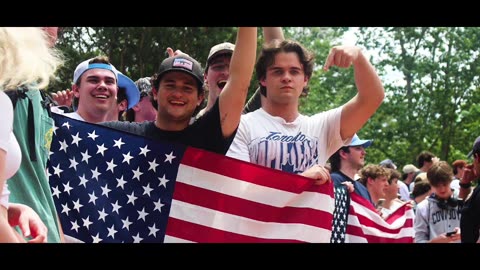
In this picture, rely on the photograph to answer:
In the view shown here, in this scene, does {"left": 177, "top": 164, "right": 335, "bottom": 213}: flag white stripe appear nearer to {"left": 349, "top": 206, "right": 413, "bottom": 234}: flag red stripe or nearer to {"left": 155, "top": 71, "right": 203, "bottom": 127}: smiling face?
{"left": 155, "top": 71, "right": 203, "bottom": 127}: smiling face

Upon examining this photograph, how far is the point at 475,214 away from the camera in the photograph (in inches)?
270

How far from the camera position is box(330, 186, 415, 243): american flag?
7.60 m

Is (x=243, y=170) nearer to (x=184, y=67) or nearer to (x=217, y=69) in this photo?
(x=184, y=67)

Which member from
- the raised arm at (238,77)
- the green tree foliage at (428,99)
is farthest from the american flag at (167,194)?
the green tree foliage at (428,99)

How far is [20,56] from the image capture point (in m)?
3.53

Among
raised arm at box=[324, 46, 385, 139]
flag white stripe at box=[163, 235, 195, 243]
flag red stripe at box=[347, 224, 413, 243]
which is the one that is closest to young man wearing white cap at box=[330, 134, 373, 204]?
flag red stripe at box=[347, 224, 413, 243]

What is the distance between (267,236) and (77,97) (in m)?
1.95

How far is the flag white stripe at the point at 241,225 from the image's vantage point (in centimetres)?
542

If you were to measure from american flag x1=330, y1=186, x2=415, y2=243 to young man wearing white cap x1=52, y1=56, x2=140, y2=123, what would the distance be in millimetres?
1968

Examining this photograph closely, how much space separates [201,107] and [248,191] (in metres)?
0.74

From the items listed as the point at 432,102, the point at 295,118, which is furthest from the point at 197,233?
the point at 432,102

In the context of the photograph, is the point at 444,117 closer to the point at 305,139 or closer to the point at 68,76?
the point at 68,76

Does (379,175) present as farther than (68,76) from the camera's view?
No
